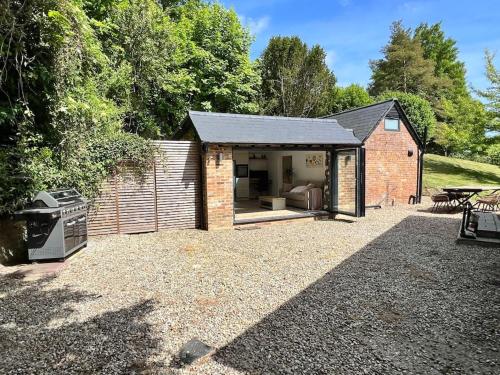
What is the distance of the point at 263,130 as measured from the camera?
33.4ft

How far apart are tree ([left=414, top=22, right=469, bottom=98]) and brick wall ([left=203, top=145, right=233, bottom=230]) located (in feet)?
118

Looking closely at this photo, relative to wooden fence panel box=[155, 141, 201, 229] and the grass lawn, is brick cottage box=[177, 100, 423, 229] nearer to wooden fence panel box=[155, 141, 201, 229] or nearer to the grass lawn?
wooden fence panel box=[155, 141, 201, 229]

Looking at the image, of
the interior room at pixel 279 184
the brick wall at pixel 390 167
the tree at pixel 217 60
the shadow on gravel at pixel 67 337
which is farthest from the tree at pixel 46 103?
the tree at pixel 217 60

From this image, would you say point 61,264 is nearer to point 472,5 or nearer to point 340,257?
point 340,257

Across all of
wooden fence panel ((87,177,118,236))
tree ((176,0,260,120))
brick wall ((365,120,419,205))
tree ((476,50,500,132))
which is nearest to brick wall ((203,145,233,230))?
wooden fence panel ((87,177,118,236))

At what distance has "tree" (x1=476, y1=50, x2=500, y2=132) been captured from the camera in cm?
1775

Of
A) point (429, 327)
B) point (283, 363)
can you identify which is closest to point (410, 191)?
point (429, 327)

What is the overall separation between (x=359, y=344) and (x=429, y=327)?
3.32ft

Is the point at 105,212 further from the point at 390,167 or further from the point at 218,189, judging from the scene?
the point at 390,167

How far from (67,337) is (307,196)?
9.77m

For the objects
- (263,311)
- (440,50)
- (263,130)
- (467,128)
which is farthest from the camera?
(440,50)

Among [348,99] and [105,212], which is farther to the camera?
[348,99]

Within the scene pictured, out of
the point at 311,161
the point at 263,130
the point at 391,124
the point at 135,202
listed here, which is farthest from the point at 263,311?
the point at 391,124

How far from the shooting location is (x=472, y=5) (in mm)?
8656
